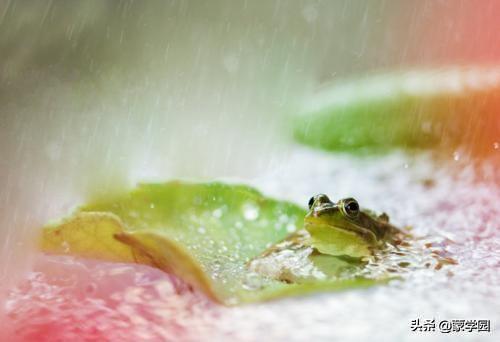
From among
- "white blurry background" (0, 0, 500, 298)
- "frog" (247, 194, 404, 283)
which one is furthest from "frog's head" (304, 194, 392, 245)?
"white blurry background" (0, 0, 500, 298)

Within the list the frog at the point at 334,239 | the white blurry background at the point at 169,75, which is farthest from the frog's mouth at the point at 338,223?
the white blurry background at the point at 169,75

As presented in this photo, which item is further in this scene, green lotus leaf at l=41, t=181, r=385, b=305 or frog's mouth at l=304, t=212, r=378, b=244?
frog's mouth at l=304, t=212, r=378, b=244

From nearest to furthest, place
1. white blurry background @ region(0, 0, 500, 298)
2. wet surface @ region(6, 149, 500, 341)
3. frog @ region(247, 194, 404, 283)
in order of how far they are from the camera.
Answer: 1. wet surface @ region(6, 149, 500, 341)
2. frog @ region(247, 194, 404, 283)
3. white blurry background @ region(0, 0, 500, 298)

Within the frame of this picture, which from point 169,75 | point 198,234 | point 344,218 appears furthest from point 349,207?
point 169,75

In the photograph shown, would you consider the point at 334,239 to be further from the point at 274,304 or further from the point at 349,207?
the point at 274,304

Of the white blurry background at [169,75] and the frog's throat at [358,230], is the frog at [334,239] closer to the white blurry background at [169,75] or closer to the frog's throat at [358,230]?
the frog's throat at [358,230]

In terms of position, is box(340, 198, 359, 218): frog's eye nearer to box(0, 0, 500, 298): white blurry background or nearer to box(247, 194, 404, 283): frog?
box(247, 194, 404, 283): frog

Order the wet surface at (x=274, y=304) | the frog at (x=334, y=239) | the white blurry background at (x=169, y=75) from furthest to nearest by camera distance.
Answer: the white blurry background at (x=169, y=75) → the frog at (x=334, y=239) → the wet surface at (x=274, y=304)

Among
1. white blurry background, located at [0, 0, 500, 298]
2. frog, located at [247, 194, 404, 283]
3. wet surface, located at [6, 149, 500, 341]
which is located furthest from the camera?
white blurry background, located at [0, 0, 500, 298]
